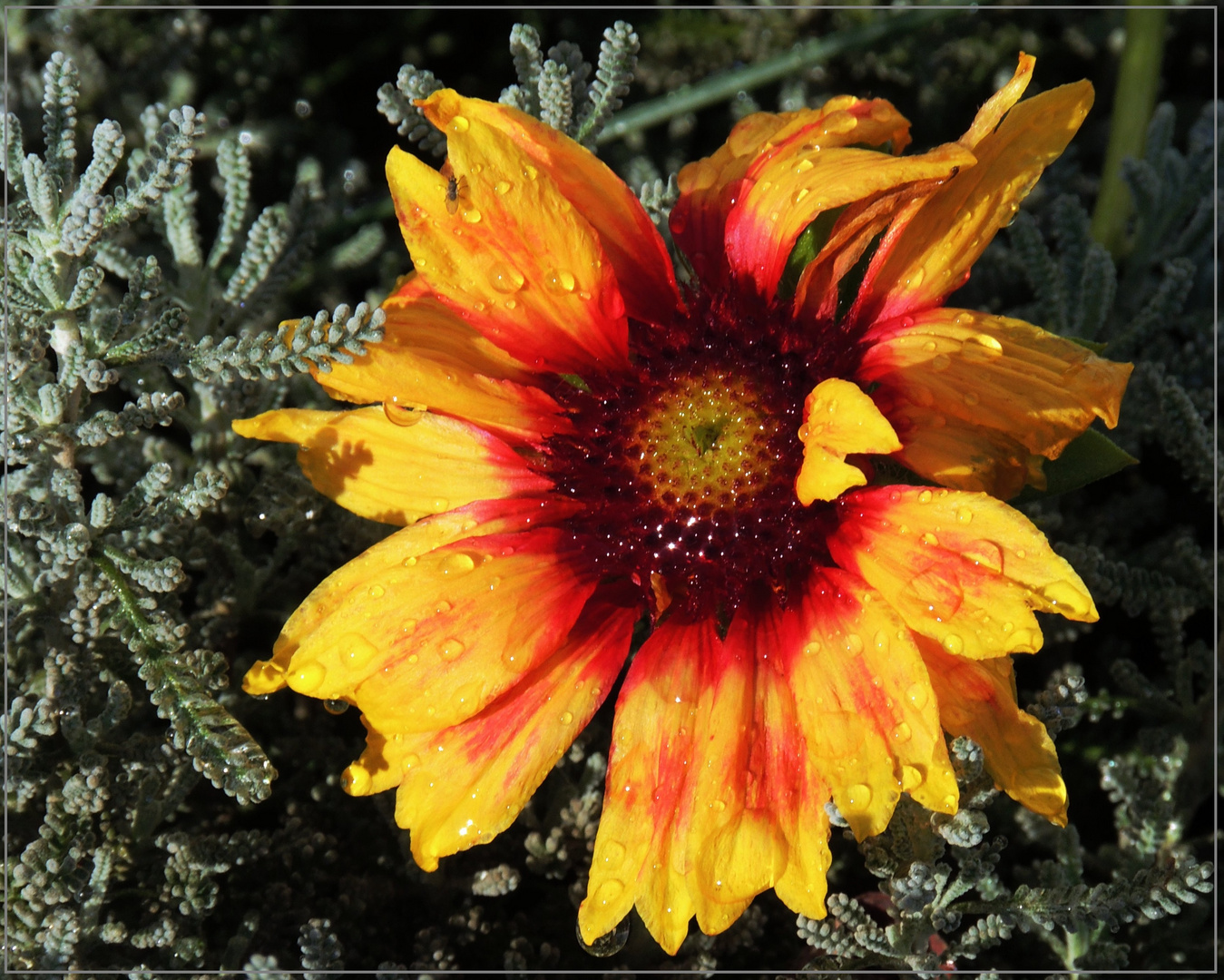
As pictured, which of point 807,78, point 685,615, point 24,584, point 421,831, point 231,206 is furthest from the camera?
point 807,78

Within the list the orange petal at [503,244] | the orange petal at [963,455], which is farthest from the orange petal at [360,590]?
the orange petal at [963,455]

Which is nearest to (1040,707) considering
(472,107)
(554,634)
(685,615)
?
(685,615)

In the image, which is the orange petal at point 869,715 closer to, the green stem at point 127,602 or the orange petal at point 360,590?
the orange petal at point 360,590

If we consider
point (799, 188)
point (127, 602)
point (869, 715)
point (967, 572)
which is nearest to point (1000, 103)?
point (799, 188)

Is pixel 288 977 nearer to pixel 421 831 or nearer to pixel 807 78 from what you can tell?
pixel 421 831

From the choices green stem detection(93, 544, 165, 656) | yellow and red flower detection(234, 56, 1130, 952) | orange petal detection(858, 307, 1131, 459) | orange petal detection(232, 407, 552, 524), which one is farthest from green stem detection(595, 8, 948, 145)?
green stem detection(93, 544, 165, 656)

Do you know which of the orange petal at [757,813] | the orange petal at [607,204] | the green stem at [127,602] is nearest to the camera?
the orange petal at [757,813]

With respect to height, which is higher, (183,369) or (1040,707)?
(183,369)

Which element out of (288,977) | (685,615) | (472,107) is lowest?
(288,977)
